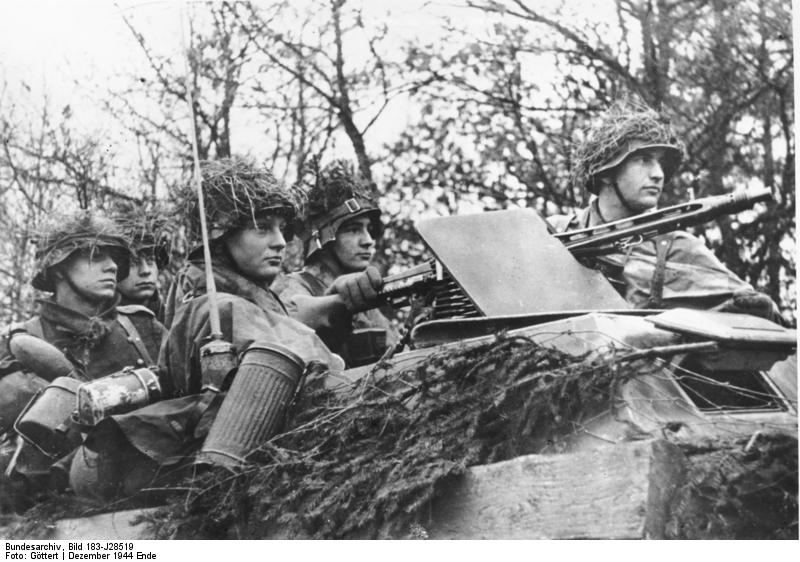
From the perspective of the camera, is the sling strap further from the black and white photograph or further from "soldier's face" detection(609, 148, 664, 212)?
"soldier's face" detection(609, 148, 664, 212)

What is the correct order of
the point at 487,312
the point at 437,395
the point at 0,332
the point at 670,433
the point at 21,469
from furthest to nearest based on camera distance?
the point at 0,332 < the point at 21,469 < the point at 487,312 < the point at 437,395 < the point at 670,433

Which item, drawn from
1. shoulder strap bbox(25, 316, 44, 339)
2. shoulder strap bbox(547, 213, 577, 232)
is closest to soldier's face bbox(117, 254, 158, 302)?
shoulder strap bbox(25, 316, 44, 339)

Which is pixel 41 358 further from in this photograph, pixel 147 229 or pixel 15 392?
pixel 147 229

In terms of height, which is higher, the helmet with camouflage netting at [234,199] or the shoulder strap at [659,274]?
the helmet with camouflage netting at [234,199]

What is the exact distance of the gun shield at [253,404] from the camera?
5.32 m

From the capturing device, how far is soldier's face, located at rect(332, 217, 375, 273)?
312 inches

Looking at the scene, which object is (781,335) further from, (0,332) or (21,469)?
(0,332)

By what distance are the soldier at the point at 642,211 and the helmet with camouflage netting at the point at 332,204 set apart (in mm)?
1120

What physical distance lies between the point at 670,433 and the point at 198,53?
6.18 metres

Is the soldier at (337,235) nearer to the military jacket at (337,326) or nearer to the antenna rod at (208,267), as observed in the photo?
the military jacket at (337,326)

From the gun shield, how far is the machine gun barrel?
1381 mm

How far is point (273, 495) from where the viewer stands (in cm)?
509

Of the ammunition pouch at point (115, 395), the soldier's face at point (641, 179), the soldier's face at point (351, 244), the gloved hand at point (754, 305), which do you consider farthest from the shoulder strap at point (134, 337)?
the gloved hand at point (754, 305)

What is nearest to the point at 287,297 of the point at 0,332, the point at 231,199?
the point at 231,199
